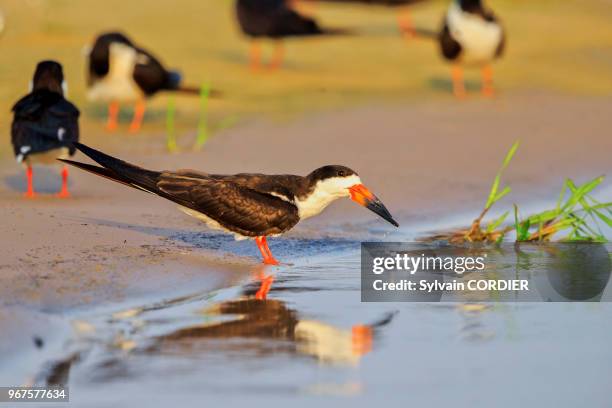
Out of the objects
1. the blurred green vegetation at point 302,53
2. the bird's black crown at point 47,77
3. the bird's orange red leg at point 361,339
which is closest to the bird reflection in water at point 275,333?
the bird's orange red leg at point 361,339

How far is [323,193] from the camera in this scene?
24.1 ft

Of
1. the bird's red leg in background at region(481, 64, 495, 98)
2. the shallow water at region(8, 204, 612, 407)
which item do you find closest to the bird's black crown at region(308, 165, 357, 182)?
the shallow water at region(8, 204, 612, 407)

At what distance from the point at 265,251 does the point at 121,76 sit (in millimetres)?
4504

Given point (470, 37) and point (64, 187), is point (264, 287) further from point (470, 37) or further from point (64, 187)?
point (470, 37)

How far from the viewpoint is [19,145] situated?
877 cm

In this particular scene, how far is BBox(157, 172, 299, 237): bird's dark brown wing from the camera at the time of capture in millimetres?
7285

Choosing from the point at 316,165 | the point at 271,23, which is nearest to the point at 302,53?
the point at 271,23

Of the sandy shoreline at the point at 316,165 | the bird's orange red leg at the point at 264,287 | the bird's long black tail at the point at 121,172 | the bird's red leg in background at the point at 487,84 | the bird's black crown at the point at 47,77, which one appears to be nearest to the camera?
the bird's orange red leg at the point at 264,287

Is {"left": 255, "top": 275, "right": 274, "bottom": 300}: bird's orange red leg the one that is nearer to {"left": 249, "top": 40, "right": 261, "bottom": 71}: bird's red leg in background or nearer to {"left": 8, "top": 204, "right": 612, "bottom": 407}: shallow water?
{"left": 8, "top": 204, "right": 612, "bottom": 407}: shallow water

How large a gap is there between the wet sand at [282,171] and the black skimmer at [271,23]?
7.07 feet

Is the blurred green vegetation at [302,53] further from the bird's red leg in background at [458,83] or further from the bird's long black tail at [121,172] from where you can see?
the bird's long black tail at [121,172]

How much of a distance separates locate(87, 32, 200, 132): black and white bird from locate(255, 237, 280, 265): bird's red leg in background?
4188 millimetres

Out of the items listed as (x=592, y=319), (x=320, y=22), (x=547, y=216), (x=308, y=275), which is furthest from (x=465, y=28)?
(x=592, y=319)

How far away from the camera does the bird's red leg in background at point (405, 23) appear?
619 inches
